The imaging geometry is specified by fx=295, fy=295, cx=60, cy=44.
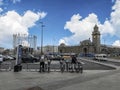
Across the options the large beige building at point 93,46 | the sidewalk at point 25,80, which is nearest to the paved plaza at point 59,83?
the sidewalk at point 25,80

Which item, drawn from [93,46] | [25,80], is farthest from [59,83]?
[93,46]

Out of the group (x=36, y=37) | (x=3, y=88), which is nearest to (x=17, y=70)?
(x=3, y=88)

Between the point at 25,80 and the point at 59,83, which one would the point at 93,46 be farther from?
the point at 59,83

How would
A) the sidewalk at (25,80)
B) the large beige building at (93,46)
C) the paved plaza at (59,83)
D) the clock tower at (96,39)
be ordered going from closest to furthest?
the paved plaza at (59,83) → the sidewalk at (25,80) → the clock tower at (96,39) → the large beige building at (93,46)

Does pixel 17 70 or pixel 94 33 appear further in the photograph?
pixel 94 33

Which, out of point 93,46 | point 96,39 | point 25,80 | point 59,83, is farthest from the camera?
point 96,39

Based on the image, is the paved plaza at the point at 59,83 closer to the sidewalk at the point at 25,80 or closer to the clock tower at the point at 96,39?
the sidewalk at the point at 25,80

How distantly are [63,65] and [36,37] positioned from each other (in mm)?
80818

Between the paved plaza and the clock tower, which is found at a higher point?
the clock tower

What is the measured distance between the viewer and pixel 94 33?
Answer: 188750 millimetres

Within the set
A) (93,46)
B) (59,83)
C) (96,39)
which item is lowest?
(59,83)

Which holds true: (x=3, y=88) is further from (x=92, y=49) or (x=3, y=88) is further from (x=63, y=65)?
(x=92, y=49)

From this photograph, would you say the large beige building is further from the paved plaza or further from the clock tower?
the paved plaza

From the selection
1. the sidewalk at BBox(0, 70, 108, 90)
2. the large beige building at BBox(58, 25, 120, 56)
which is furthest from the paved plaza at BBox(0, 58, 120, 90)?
the large beige building at BBox(58, 25, 120, 56)
